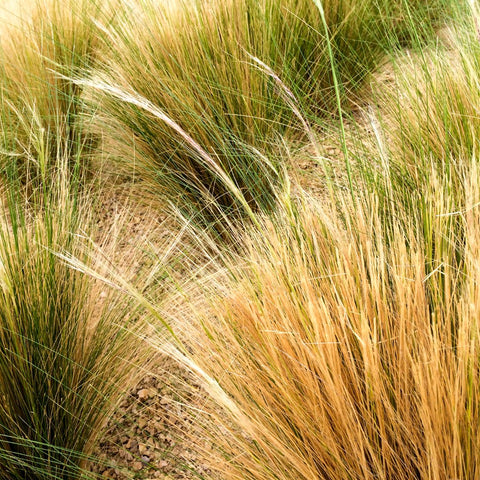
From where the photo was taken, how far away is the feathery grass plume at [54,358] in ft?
3.28

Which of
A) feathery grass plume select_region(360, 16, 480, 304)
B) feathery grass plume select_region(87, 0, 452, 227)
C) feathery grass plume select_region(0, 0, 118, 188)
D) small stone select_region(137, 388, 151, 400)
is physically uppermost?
feathery grass plume select_region(0, 0, 118, 188)

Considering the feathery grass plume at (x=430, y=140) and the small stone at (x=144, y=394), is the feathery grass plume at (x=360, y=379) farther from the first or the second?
the small stone at (x=144, y=394)

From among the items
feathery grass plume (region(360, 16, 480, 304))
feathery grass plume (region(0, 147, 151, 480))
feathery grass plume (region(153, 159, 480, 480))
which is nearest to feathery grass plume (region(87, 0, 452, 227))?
feathery grass plume (region(360, 16, 480, 304))

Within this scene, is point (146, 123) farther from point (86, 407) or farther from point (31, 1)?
point (31, 1)

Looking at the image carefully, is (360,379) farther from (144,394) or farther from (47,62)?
(47,62)

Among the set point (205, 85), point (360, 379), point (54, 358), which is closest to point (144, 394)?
point (54, 358)

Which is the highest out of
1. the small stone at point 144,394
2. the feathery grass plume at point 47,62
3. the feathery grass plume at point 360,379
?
the feathery grass plume at point 47,62

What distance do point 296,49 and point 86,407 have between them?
1556 millimetres

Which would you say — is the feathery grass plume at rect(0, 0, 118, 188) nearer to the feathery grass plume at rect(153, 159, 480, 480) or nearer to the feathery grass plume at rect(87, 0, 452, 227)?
the feathery grass plume at rect(87, 0, 452, 227)

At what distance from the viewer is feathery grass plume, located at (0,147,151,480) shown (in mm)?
1001

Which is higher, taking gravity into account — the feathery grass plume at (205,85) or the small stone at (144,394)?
the feathery grass plume at (205,85)

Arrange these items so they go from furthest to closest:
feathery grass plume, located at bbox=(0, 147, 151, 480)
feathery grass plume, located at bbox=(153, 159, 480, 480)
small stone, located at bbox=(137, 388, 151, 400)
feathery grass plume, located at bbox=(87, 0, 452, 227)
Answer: feathery grass plume, located at bbox=(87, 0, 452, 227)
small stone, located at bbox=(137, 388, 151, 400)
feathery grass plume, located at bbox=(0, 147, 151, 480)
feathery grass plume, located at bbox=(153, 159, 480, 480)

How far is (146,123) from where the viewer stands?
1.70m

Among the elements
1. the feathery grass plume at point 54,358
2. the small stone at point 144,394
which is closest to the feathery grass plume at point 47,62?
the feathery grass plume at point 54,358
